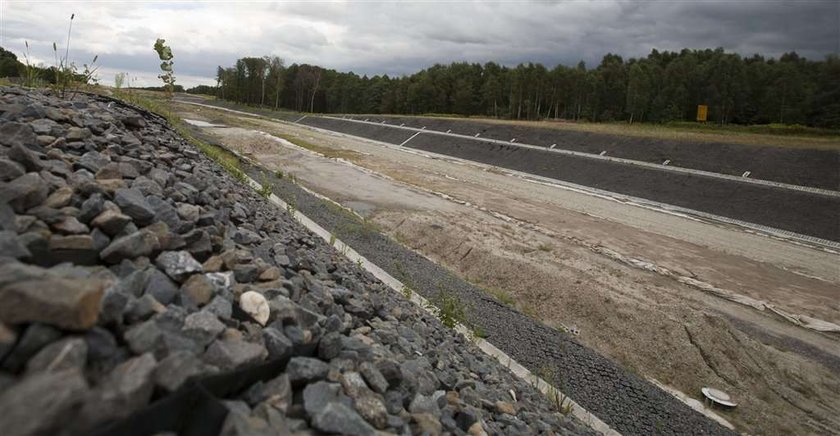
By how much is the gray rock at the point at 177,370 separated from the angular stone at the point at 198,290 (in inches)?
29.2

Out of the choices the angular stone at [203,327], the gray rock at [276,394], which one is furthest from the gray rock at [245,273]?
the gray rock at [276,394]

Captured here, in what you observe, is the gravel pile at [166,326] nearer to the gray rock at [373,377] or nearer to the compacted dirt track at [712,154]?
the gray rock at [373,377]

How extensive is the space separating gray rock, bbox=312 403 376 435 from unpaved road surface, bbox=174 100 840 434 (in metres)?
8.52

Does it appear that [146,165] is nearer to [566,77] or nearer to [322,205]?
[322,205]

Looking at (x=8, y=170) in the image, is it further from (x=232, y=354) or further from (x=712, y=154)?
(x=712, y=154)

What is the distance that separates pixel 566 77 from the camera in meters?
68.9

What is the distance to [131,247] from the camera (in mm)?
3145

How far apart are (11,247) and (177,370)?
1403 mm

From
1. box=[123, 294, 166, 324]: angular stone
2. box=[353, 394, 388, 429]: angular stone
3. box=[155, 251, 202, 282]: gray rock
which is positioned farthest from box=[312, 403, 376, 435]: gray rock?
box=[155, 251, 202, 282]: gray rock

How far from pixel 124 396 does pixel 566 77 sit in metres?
74.9

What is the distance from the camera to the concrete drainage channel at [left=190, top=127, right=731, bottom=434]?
24.5 feet

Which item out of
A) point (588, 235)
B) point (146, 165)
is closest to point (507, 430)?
point (146, 165)

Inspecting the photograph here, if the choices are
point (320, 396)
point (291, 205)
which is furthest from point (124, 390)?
point (291, 205)

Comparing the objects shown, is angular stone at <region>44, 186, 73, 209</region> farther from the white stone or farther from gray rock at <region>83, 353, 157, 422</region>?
gray rock at <region>83, 353, 157, 422</region>
